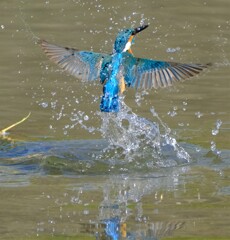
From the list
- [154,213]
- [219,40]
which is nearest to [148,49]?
[219,40]

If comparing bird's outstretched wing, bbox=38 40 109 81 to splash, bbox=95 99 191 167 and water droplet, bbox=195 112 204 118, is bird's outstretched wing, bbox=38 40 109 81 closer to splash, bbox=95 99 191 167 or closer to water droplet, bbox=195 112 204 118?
splash, bbox=95 99 191 167

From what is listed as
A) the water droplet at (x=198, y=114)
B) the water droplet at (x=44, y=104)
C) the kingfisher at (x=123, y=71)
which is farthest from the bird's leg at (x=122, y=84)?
the water droplet at (x=44, y=104)

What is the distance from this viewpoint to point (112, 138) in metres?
7.85

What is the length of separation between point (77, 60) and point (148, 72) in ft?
1.98

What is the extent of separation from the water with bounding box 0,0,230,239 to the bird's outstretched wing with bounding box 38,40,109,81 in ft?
1.75

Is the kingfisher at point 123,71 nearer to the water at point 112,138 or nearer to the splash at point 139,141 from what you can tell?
the splash at point 139,141

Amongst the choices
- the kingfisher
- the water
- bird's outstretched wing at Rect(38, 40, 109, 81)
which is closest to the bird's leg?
the kingfisher

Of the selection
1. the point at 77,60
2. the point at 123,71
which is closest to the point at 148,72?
the point at 123,71

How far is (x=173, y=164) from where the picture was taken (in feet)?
24.0

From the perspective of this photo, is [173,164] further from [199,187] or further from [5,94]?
[5,94]

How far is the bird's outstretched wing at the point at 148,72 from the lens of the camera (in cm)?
710

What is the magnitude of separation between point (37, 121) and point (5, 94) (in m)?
0.87

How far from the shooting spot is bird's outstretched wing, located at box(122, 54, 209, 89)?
7.10 meters

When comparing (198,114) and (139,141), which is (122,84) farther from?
(198,114)
